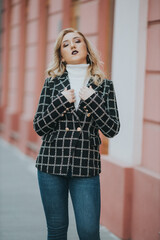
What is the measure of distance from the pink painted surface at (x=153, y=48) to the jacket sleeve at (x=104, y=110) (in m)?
1.57

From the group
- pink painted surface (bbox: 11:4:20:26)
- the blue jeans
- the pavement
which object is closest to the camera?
the blue jeans

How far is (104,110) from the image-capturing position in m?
3.26

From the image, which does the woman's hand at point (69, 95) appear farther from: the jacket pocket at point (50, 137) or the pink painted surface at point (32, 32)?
the pink painted surface at point (32, 32)

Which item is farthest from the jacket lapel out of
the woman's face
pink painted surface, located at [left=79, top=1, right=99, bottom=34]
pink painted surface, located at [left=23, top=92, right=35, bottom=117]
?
pink painted surface, located at [left=23, top=92, right=35, bottom=117]

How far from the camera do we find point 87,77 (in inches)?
134

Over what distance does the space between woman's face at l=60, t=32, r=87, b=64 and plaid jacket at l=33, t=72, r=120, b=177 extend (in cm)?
23

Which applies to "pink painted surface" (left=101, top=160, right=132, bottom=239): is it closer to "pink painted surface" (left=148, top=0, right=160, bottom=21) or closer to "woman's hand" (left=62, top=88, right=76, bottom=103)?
"pink painted surface" (left=148, top=0, right=160, bottom=21)

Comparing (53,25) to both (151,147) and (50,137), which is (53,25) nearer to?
(151,147)

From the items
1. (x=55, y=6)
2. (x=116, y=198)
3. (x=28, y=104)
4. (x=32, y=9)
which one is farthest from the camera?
(x=28, y=104)

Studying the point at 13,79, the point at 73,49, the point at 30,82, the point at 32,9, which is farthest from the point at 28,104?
the point at 73,49

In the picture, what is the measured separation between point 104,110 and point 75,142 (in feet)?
0.92

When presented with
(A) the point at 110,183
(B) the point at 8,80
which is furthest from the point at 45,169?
(B) the point at 8,80

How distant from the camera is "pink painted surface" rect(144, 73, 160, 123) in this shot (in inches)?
189

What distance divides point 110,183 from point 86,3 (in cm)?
311
